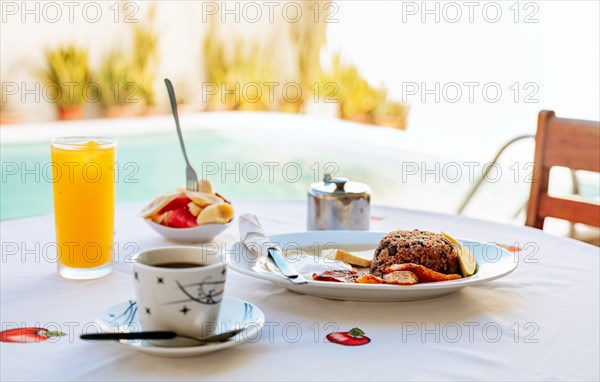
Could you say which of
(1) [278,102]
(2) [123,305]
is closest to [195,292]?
(2) [123,305]

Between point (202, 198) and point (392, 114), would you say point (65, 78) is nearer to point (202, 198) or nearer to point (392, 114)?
point (392, 114)

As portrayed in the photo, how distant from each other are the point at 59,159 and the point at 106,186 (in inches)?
2.5

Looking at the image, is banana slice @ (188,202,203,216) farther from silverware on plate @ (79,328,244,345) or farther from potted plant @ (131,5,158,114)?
potted plant @ (131,5,158,114)

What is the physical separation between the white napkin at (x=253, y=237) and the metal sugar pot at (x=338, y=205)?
4.9 inches

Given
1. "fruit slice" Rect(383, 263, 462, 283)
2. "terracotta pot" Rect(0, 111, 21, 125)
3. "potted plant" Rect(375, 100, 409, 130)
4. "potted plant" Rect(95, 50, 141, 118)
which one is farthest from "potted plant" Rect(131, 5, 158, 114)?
"fruit slice" Rect(383, 263, 462, 283)

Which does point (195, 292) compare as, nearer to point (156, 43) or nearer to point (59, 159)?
point (59, 159)

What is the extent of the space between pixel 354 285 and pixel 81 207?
36 centimetres

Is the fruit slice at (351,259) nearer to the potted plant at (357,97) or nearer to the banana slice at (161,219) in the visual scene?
the banana slice at (161,219)

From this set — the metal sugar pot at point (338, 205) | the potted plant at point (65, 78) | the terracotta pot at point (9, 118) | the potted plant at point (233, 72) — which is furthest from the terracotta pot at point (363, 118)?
the metal sugar pot at point (338, 205)

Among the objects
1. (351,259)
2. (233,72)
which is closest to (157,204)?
(351,259)

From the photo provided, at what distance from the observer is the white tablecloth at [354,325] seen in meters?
0.66

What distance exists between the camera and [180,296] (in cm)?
67

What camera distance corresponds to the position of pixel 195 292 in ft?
2.19

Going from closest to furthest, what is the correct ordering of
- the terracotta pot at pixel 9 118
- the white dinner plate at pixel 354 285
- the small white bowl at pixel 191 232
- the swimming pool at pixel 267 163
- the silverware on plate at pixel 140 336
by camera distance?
the silverware on plate at pixel 140 336 < the white dinner plate at pixel 354 285 < the small white bowl at pixel 191 232 < the swimming pool at pixel 267 163 < the terracotta pot at pixel 9 118
